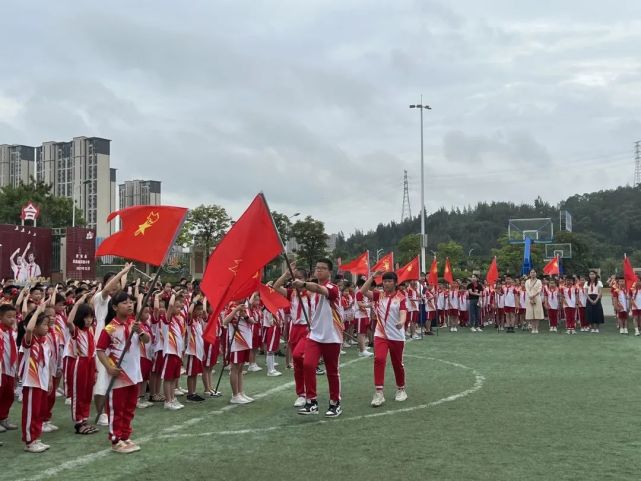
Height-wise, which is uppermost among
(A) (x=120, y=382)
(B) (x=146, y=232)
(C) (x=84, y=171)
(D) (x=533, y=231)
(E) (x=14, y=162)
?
(E) (x=14, y=162)

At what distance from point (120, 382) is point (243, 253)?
7.69 feet

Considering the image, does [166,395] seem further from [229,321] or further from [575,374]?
[575,374]

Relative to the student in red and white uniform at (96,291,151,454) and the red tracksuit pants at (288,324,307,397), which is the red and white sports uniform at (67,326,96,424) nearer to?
the student in red and white uniform at (96,291,151,454)

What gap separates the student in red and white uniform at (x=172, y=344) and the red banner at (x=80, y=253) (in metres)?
31.6

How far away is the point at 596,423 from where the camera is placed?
8164 millimetres

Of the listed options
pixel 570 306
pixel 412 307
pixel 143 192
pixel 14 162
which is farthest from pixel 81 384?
pixel 143 192

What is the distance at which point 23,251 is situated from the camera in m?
38.3

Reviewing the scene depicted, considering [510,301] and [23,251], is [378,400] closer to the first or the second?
[510,301]

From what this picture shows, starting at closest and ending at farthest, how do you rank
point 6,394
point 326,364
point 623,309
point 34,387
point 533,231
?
point 34,387
point 6,394
point 326,364
point 623,309
point 533,231

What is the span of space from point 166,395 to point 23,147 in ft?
292

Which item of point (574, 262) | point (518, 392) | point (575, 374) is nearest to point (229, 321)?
point (518, 392)

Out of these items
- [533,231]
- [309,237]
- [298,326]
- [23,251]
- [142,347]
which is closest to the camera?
[142,347]

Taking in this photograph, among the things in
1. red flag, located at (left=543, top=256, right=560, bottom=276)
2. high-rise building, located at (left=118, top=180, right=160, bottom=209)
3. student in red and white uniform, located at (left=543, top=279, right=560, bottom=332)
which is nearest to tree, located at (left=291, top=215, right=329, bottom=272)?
red flag, located at (left=543, top=256, right=560, bottom=276)

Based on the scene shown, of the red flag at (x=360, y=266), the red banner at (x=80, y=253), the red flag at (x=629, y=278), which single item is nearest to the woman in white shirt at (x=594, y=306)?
the red flag at (x=629, y=278)
